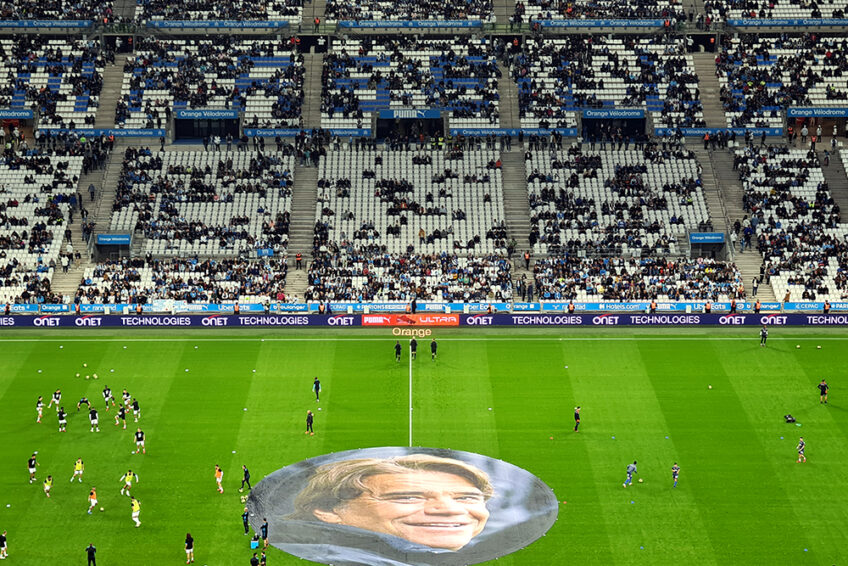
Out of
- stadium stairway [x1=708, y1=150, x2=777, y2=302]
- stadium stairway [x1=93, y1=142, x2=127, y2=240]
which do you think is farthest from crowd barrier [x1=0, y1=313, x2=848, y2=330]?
stadium stairway [x1=93, y1=142, x2=127, y2=240]

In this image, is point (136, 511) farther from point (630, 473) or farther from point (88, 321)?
point (88, 321)

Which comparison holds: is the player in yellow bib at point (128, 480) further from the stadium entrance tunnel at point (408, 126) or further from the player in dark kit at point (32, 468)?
the stadium entrance tunnel at point (408, 126)

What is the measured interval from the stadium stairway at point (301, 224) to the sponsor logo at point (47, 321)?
13736mm

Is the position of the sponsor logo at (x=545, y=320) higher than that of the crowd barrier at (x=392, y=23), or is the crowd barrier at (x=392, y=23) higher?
the crowd barrier at (x=392, y=23)

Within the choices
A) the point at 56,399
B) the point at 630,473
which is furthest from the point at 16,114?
the point at 630,473

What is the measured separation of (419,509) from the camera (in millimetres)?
58031

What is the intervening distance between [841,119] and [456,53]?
2859 centimetres

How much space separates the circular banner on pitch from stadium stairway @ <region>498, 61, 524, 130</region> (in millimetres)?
39807

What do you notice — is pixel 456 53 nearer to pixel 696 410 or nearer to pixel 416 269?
pixel 416 269

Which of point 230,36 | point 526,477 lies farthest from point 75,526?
point 230,36

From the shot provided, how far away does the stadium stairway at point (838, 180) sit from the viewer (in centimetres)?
9051

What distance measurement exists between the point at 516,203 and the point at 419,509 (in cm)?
3735

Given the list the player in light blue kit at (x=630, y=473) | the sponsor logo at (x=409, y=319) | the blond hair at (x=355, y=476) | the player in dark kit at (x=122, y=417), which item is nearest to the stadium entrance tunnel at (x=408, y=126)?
the sponsor logo at (x=409, y=319)

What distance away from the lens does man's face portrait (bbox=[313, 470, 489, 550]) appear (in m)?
56.2
